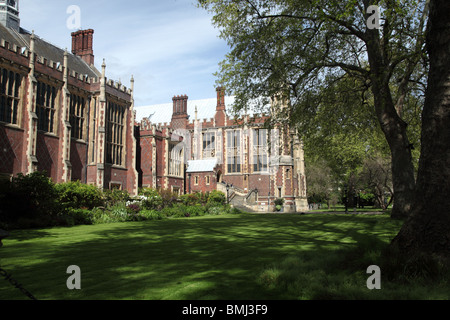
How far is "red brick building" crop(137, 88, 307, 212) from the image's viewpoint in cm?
4253

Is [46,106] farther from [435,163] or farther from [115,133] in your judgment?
[435,163]

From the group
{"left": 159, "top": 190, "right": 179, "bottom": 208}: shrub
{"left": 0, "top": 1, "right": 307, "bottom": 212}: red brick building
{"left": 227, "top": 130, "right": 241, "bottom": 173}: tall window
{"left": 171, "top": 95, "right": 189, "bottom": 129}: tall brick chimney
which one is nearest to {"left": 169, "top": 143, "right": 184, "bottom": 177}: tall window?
{"left": 0, "top": 1, "right": 307, "bottom": 212}: red brick building

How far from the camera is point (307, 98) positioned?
17.5m

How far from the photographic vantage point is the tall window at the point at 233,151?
166 ft

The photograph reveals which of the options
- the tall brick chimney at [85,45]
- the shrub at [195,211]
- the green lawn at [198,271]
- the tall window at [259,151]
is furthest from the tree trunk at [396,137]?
the tall window at [259,151]

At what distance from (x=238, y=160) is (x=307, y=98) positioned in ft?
110

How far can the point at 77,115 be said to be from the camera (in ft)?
103

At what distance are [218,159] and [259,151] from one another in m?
6.22

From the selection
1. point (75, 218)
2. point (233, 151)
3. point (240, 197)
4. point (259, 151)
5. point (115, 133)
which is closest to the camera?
point (75, 218)

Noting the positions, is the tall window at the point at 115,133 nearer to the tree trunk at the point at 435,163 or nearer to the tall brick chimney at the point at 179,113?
the tall brick chimney at the point at 179,113

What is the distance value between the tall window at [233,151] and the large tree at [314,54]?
32301mm

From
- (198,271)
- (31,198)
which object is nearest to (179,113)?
(31,198)
